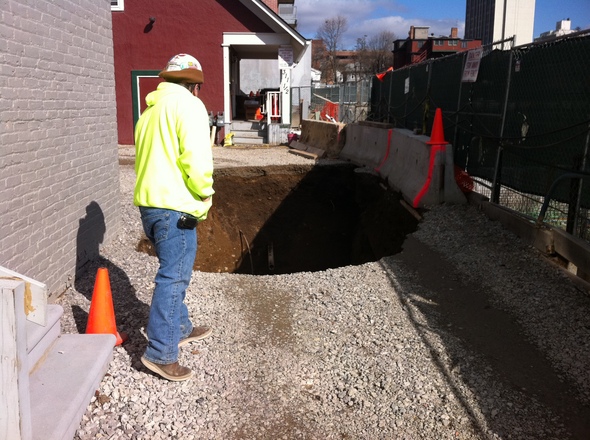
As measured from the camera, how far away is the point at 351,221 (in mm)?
13023

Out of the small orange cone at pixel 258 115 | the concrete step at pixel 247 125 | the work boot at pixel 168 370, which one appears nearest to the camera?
the work boot at pixel 168 370

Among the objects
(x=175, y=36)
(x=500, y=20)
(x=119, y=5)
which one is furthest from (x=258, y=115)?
(x=500, y=20)

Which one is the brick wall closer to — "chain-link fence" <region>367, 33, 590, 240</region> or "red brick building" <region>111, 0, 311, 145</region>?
"chain-link fence" <region>367, 33, 590, 240</region>

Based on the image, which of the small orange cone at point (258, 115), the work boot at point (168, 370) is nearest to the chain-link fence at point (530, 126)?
the work boot at point (168, 370)

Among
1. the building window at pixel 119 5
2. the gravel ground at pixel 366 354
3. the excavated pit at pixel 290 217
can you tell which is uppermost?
the building window at pixel 119 5

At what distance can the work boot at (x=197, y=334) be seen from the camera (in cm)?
447

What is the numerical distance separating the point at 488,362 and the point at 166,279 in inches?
94.5

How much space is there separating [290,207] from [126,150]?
737 cm

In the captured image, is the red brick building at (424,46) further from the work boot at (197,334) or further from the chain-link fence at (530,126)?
the work boot at (197,334)

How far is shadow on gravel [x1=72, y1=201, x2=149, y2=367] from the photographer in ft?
15.2

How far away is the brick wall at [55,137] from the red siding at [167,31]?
1306cm

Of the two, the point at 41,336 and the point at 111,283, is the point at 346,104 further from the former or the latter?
the point at 41,336

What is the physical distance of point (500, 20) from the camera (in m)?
38.9

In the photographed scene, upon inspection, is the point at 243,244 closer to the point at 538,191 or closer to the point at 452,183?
the point at 452,183
